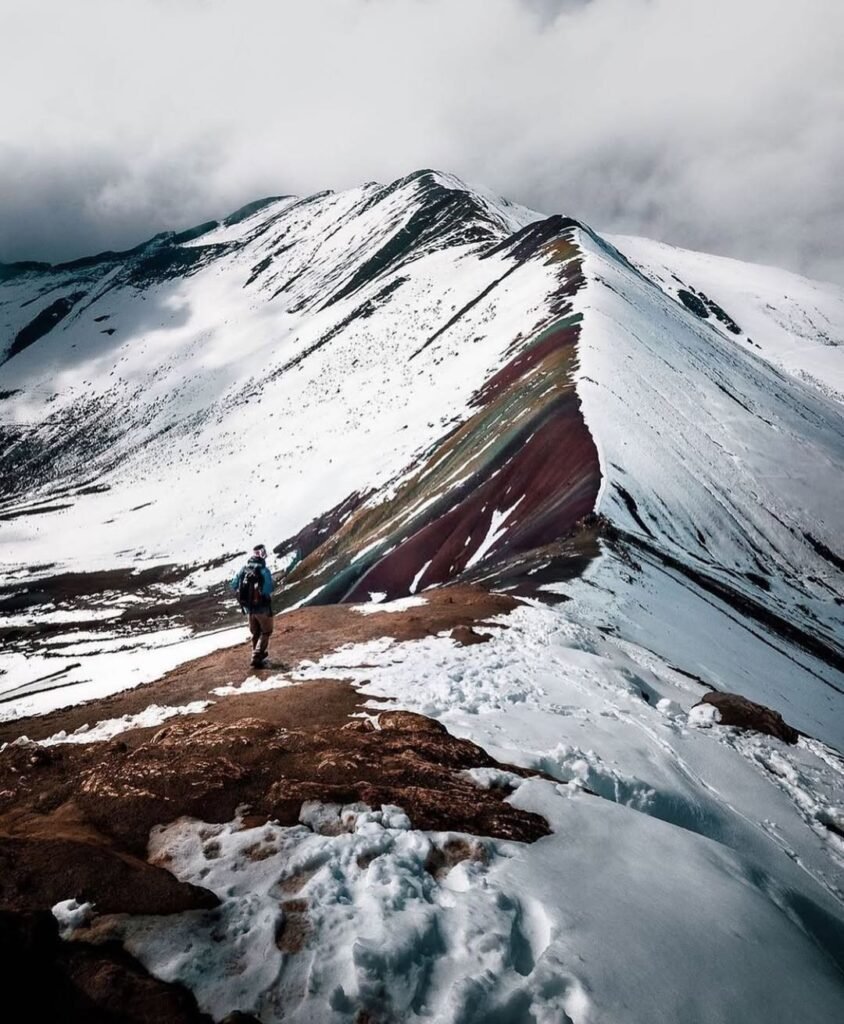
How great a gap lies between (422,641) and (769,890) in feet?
30.2

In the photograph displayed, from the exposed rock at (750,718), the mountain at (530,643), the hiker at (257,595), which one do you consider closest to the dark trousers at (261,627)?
the hiker at (257,595)

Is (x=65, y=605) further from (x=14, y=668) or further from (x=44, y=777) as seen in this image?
(x=44, y=777)

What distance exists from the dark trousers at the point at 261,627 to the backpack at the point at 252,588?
0.24 metres

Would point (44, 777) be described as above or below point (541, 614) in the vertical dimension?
above

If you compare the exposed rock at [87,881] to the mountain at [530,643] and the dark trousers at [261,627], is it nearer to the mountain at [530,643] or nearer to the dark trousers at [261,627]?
the mountain at [530,643]

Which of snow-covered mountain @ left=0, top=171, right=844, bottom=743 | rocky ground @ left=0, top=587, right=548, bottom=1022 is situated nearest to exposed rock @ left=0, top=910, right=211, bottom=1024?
rocky ground @ left=0, top=587, right=548, bottom=1022

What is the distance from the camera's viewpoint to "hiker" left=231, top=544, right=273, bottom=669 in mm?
14156

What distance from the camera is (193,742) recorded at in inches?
314

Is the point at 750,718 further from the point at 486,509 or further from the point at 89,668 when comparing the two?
the point at 89,668

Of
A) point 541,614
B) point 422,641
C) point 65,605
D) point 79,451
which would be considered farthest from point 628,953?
point 79,451

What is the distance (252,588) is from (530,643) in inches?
273

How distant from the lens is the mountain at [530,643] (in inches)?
197

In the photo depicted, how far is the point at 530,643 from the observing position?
15336 mm

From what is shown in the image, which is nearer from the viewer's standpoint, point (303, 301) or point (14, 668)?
point (14, 668)
